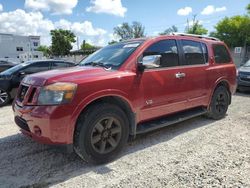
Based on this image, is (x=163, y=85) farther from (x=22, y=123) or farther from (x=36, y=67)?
(x=36, y=67)

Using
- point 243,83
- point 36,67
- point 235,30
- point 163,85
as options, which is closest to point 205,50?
point 163,85

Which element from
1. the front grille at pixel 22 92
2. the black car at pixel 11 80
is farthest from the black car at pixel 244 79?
the front grille at pixel 22 92

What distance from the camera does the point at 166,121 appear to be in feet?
15.1

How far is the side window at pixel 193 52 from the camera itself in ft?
16.4

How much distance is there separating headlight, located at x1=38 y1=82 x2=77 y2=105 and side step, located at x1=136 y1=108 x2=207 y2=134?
1.36 metres

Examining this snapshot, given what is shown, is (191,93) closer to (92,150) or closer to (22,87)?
(92,150)

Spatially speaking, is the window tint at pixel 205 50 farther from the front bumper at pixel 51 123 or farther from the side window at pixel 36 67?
the side window at pixel 36 67

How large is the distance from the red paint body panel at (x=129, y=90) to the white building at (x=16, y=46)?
211ft

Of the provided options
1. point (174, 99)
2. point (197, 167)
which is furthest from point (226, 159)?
point (174, 99)

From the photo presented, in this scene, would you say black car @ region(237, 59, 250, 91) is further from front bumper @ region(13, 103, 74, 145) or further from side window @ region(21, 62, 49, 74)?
front bumper @ region(13, 103, 74, 145)

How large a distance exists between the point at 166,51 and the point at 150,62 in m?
0.61

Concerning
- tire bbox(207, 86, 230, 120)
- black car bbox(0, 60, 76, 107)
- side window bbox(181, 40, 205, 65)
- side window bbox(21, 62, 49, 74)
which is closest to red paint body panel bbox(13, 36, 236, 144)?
side window bbox(181, 40, 205, 65)

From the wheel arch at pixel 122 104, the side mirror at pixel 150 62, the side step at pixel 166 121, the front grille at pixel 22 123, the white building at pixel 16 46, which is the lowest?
the side step at pixel 166 121

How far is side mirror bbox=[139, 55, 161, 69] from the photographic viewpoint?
4100 millimetres
